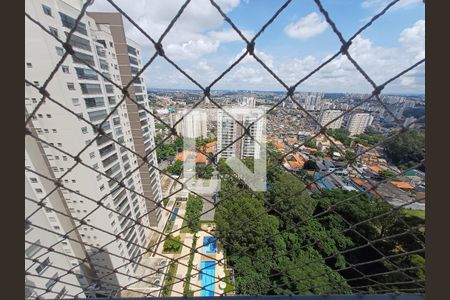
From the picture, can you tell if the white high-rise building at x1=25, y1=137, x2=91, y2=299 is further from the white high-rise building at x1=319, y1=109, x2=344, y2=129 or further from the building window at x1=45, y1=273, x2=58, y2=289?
the white high-rise building at x1=319, y1=109, x2=344, y2=129

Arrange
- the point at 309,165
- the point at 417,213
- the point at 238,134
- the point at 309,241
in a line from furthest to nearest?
the point at 309,165 < the point at 238,134 < the point at 309,241 < the point at 417,213

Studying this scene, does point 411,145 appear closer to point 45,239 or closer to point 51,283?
point 51,283

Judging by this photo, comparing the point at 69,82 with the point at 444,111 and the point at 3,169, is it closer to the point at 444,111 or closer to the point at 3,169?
the point at 3,169

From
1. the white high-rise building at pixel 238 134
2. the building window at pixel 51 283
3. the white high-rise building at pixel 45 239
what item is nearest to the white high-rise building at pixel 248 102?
the white high-rise building at pixel 238 134

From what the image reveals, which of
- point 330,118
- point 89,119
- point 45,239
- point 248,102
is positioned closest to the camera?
point 45,239

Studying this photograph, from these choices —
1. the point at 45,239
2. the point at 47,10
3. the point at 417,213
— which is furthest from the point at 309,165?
the point at 47,10

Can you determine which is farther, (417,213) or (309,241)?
(309,241)

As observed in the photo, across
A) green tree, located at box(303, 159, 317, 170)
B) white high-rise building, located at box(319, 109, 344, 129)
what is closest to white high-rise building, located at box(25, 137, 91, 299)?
white high-rise building, located at box(319, 109, 344, 129)

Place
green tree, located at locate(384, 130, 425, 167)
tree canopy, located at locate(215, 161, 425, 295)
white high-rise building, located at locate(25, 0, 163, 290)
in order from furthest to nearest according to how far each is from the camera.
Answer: tree canopy, located at locate(215, 161, 425, 295) → white high-rise building, located at locate(25, 0, 163, 290) → green tree, located at locate(384, 130, 425, 167)
